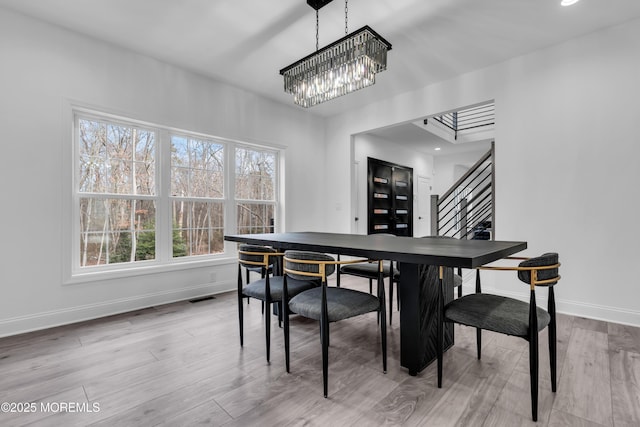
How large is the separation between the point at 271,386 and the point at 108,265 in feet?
8.09

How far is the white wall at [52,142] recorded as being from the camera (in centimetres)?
264

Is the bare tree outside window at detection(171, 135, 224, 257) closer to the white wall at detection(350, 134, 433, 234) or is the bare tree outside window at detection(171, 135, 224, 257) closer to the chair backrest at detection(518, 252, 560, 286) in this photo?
the white wall at detection(350, 134, 433, 234)

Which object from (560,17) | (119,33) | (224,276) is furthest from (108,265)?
(560,17)

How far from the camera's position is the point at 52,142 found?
112 inches

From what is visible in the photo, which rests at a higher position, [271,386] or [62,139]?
[62,139]

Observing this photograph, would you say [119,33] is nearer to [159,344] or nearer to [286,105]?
[286,105]

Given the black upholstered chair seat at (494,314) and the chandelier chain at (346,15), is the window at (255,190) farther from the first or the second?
the black upholstered chair seat at (494,314)

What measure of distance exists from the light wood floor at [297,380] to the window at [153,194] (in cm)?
92

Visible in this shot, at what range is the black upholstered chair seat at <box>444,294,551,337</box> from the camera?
1.56 m

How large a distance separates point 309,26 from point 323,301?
8.31ft

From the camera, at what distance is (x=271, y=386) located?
1.84 metres

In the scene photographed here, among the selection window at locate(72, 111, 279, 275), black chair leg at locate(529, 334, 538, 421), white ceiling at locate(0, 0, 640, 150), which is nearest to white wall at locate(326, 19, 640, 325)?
white ceiling at locate(0, 0, 640, 150)

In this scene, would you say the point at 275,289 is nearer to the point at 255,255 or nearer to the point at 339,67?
the point at 255,255

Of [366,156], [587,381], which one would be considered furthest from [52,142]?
[366,156]
